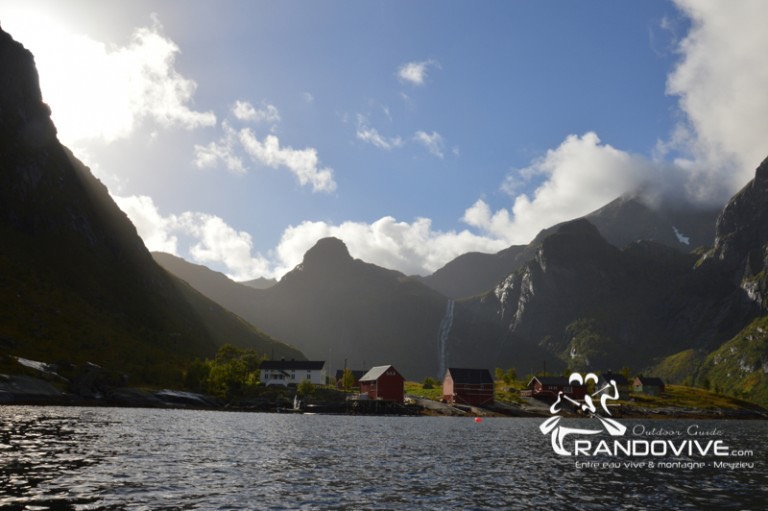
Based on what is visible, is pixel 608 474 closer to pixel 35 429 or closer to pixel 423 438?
pixel 423 438

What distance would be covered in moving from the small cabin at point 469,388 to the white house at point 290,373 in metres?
42.1

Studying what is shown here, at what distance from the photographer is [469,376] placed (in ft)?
566

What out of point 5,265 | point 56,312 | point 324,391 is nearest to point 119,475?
point 324,391

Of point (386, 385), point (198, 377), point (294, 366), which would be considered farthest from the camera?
point (294, 366)

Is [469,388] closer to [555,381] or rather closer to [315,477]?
[555,381]

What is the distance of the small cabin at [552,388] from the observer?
186775 mm

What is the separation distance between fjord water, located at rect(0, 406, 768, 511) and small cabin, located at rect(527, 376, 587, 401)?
134442 mm

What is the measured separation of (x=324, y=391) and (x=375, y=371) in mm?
17097

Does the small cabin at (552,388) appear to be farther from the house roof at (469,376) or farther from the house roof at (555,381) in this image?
the house roof at (469,376)

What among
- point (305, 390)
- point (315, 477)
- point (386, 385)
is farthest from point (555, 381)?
point (315, 477)

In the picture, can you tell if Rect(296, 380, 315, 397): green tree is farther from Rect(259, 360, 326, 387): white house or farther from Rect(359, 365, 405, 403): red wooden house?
Rect(259, 360, 326, 387): white house

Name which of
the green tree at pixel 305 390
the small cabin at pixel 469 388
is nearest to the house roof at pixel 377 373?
the green tree at pixel 305 390

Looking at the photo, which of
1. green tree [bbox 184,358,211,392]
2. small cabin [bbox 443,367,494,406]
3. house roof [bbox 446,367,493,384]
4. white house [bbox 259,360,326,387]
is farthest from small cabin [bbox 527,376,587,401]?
green tree [bbox 184,358,211,392]

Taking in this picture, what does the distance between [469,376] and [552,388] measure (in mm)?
34942
